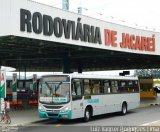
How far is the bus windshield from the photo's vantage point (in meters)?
20.5

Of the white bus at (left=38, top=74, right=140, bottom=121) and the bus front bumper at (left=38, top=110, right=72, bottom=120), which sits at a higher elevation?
the white bus at (left=38, top=74, right=140, bottom=121)

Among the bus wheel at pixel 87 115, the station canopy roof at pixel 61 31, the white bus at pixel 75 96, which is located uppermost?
the station canopy roof at pixel 61 31

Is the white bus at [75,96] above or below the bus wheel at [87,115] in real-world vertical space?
above

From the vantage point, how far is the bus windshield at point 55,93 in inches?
807

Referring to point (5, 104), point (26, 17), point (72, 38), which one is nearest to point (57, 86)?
point (5, 104)

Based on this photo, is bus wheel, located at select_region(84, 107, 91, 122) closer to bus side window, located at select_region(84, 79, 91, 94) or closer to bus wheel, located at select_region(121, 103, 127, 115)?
bus side window, located at select_region(84, 79, 91, 94)

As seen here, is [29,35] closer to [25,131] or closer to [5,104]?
[5,104]

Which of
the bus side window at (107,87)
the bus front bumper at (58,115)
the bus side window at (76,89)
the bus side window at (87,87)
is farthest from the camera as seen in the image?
the bus side window at (107,87)

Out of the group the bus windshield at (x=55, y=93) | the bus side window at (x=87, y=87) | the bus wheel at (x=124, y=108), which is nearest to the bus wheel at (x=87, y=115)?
the bus side window at (x=87, y=87)

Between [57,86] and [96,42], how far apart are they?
8597mm

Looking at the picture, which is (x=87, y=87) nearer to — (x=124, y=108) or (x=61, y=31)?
(x=61, y=31)

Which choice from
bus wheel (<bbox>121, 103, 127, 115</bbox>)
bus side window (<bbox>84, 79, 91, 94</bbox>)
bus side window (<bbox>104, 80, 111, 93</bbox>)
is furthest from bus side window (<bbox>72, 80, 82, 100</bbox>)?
bus wheel (<bbox>121, 103, 127, 115</bbox>)

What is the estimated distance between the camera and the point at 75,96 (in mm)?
20828

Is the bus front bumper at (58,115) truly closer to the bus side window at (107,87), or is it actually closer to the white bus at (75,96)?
the white bus at (75,96)
